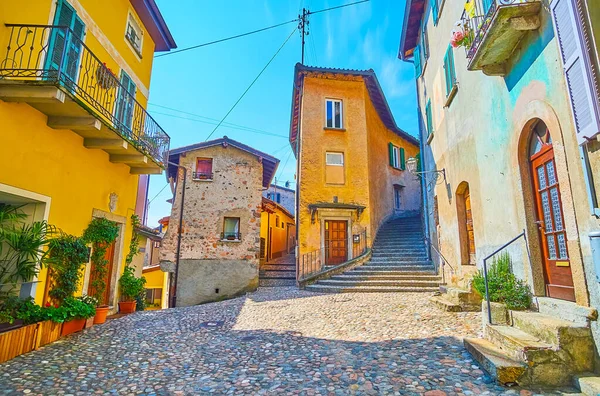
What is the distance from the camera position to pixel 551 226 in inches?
156

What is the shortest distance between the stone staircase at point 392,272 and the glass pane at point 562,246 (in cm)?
620

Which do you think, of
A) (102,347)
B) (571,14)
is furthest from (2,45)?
(571,14)

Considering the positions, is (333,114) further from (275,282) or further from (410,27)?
(275,282)

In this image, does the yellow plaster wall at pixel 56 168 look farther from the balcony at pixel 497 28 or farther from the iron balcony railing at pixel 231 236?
the balcony at pixel 497 28

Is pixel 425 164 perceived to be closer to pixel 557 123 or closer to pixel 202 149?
pixel 557 123

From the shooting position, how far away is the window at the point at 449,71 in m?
7.49

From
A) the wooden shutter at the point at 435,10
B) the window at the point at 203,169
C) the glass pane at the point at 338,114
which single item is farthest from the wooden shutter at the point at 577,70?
the window at the point at 203,169

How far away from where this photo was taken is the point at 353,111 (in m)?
14.6

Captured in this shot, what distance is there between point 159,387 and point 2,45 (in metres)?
5.59

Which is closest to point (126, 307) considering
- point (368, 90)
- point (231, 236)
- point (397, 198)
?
point (231, 236)

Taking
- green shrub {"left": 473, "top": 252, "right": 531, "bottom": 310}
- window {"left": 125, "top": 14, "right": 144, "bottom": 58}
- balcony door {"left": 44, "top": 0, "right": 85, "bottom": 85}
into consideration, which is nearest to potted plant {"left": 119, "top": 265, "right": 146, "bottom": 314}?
balcony door {"left": 44, "top": 0, "right": 85, "bottom": 85}

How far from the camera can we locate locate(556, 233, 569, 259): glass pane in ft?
12.2

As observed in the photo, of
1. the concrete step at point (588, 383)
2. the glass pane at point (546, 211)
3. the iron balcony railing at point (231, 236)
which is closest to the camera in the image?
the concrete step at point (588, 383)

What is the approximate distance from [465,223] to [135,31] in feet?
34.1
